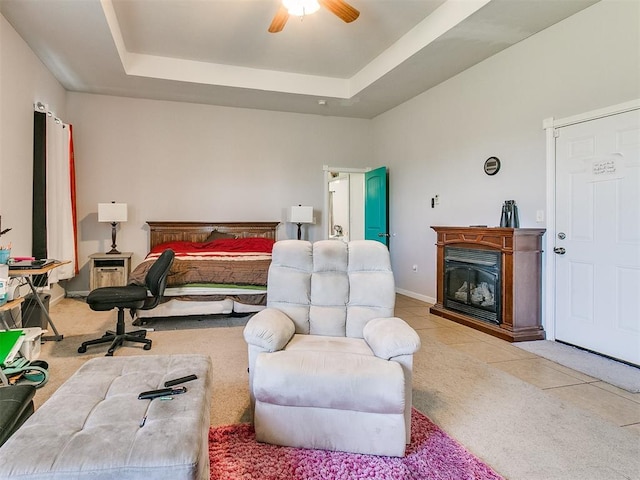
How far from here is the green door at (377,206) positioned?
6.16 meters

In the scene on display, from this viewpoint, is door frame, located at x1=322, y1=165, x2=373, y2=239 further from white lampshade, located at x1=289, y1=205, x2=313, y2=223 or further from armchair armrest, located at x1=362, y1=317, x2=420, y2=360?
armchair armrest, located at x1=362, y1=317, x2=420, y2=360

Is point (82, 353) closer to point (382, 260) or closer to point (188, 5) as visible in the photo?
point (382, 260)

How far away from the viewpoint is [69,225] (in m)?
5.07

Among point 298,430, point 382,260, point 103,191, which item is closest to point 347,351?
point 298,430

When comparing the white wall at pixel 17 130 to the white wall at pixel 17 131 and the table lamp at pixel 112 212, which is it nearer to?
the white wall at pixel 17 131

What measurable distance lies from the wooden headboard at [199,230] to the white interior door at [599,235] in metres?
4.21

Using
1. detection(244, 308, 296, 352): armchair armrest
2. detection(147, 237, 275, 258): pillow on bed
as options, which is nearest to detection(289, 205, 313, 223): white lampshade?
detection(147, 237, 275, 258): pillow on bed

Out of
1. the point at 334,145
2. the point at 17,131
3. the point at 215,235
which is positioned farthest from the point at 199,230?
the point at 334,145

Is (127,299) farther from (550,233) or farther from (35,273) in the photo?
(550,233)

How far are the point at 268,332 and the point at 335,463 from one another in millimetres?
661

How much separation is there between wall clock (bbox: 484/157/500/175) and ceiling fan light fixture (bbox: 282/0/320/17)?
8.29 feet

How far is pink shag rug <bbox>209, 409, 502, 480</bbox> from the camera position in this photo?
161cm

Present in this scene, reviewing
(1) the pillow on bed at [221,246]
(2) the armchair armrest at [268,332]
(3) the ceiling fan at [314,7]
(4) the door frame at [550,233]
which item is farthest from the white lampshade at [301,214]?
(2) the armchair armrest at [268,332]

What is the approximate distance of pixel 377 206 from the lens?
20.8ft
